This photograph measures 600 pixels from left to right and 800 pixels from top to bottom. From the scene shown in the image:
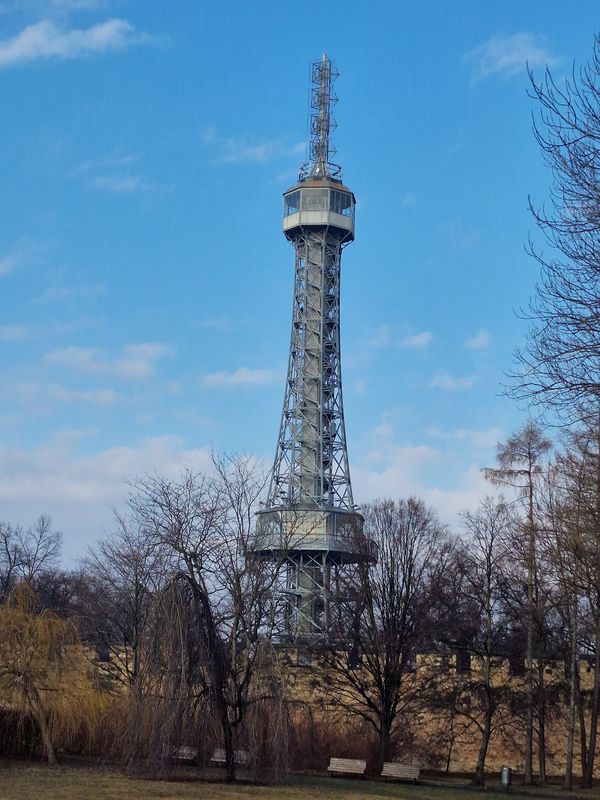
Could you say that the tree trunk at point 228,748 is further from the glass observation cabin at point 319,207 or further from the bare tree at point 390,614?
the glass observation cabin at point 319,207

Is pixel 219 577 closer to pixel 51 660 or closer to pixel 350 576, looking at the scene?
pixel 51 660

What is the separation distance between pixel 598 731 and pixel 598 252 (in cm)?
2520

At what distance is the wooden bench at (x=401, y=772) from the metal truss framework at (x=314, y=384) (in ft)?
115

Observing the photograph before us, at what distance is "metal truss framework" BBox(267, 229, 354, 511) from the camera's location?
62812 millimetres

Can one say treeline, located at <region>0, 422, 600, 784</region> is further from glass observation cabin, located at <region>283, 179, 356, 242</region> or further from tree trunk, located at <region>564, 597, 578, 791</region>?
glass observation cabin, located at <region>283, 179, 356, 242</region>

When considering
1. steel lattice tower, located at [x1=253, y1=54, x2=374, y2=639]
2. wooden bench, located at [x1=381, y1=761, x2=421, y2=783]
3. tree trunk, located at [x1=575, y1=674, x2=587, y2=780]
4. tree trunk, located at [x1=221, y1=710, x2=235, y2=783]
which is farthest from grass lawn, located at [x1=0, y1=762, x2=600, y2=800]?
steel lattice tower, located at [x1=253, y1=54, x2=374, y2=639]

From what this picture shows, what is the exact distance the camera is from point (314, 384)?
64.8 m

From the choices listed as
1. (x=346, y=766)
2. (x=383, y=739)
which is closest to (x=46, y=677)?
(x=346, y=766)

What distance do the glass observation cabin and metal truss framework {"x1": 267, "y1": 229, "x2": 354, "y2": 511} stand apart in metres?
0.85

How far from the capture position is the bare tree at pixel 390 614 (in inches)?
1114

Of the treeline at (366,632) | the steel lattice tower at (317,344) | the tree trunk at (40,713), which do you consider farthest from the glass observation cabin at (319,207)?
the tree trunk at (40,713)

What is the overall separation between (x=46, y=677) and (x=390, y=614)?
986cm

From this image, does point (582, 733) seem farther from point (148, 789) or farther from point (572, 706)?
point (148, 789)

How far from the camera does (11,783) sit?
57.8 feet
